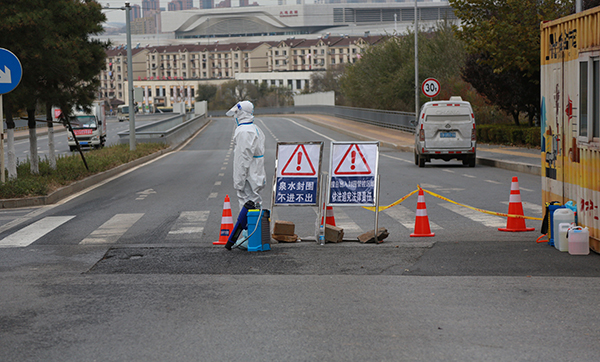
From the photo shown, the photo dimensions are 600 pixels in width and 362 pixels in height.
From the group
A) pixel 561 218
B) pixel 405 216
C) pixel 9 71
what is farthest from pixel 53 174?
pixel 561 218

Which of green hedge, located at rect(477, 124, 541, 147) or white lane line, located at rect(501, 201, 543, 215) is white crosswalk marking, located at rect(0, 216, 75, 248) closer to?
white lane line, located at rect(501, 201, 543, 215)

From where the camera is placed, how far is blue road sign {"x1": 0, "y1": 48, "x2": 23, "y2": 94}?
47.5 feet

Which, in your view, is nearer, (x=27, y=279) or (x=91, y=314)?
(x=91, y=314)

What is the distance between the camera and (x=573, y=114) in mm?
9281

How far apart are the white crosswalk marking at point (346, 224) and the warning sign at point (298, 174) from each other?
4.02 feet

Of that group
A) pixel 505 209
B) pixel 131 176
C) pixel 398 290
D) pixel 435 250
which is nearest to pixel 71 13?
pixel 131 176

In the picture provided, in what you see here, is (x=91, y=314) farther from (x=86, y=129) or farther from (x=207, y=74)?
(x=207, y=74)

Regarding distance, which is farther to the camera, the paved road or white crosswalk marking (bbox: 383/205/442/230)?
white crosswalk marking (bbox: 383/205/442/230)

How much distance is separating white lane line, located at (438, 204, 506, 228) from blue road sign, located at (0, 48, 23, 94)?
8762 mm

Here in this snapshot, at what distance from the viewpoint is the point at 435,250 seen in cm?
927

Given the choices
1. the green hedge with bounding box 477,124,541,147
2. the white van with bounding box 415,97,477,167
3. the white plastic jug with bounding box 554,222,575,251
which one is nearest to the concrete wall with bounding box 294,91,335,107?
the green hedge with bounding box 477,124,541,147

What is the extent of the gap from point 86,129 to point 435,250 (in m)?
34.1

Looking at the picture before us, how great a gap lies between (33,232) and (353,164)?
5.11 metres

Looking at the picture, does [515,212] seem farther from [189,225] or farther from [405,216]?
[189,225]
